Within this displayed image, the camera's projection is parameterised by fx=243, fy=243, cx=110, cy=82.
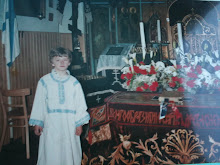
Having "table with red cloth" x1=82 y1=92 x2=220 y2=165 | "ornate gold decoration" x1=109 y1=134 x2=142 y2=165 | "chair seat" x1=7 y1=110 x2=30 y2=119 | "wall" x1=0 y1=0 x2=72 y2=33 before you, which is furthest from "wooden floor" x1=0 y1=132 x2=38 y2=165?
"wall" x1=0 y1=0 x2=72 y2=33

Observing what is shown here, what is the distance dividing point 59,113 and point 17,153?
2.72ft

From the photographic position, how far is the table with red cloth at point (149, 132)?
234 cm

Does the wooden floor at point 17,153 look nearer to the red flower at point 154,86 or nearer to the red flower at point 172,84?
the red flower at point 154,86

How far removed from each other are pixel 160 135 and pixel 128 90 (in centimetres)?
56

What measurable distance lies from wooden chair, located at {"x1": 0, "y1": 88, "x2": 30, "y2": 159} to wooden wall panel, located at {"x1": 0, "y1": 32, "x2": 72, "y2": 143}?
98 millimetres

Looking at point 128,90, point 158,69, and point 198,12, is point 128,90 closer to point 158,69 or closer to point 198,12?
point 158,69

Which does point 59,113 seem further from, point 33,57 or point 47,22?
point 47,22

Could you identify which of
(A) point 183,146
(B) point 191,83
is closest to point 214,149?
(A) point 183,146

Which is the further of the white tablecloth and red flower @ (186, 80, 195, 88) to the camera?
the white tablecloth

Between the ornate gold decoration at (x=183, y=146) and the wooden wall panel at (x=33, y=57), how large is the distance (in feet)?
4.74

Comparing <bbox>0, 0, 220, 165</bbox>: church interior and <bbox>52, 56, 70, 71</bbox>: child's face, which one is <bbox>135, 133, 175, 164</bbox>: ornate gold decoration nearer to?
<bbox>0, 0, 220, 165</bbox>: church interior

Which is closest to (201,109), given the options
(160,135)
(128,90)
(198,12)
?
(160,135)

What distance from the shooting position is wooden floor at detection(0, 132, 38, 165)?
2.54m

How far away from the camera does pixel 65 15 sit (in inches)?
104
